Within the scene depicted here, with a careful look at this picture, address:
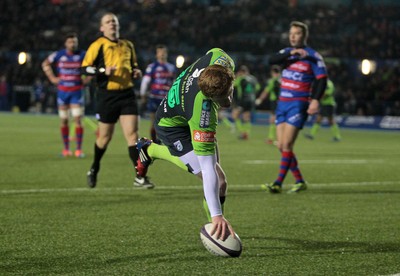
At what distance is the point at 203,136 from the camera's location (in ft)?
19.5

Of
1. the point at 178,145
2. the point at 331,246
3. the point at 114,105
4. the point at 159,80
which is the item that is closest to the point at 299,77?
the point at 114,105

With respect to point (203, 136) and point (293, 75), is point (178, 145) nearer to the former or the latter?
point (203, 136)

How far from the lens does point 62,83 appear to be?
58.6 ft

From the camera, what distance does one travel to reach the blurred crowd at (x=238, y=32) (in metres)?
35.4

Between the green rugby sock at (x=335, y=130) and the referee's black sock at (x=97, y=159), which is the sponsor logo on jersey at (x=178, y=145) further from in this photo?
the green rugby sock at (x=335, y=130)

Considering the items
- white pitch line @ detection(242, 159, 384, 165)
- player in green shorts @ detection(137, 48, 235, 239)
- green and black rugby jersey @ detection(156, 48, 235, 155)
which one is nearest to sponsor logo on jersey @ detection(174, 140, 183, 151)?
player in green shorts @ detection(137, 48, 235, 239)

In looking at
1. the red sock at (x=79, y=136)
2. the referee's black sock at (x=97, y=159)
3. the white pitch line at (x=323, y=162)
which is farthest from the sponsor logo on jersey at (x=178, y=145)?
the red sock at (x=79, y=136)

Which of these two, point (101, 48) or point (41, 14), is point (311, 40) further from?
point (101, 48)

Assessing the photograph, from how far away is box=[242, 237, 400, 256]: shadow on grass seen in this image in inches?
274

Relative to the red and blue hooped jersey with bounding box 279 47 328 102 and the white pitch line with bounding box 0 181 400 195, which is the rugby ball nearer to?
the white pitch line with bounding box 0 181 400 195

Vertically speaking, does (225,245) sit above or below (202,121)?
below

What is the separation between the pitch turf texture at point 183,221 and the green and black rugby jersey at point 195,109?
933 millimetres

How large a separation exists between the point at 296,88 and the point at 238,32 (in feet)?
101

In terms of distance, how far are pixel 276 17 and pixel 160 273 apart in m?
35.9
